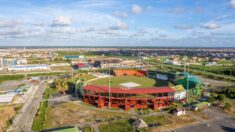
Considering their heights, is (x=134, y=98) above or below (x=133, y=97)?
below

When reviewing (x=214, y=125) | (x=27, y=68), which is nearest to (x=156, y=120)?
(x=214, y=125)

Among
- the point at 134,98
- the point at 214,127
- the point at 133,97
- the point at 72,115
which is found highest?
the point at 133,97

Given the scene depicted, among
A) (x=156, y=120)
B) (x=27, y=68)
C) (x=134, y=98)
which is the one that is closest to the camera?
(x=156, y=120)

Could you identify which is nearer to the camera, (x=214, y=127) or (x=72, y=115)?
(x=214, y=127)

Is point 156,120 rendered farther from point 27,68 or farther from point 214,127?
point 27,68

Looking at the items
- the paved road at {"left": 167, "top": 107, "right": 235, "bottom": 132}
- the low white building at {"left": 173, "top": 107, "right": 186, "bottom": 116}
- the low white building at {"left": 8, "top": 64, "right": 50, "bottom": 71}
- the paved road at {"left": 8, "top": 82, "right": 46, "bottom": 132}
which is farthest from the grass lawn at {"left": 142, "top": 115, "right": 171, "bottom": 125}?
the low white building at {"left": 8, "top": 64, "right": 50, "bottom": 71}

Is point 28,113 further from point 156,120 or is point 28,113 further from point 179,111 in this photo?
point 179,111

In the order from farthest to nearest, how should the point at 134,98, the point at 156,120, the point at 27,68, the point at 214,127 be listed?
the point at 27,68 < the point at 134,98 < the point at 156,120 < the point at 214,127

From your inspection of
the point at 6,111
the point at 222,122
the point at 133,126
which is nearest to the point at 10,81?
the point at 6,111

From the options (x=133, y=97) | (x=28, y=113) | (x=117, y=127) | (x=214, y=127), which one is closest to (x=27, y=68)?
(x=28, y=113)
